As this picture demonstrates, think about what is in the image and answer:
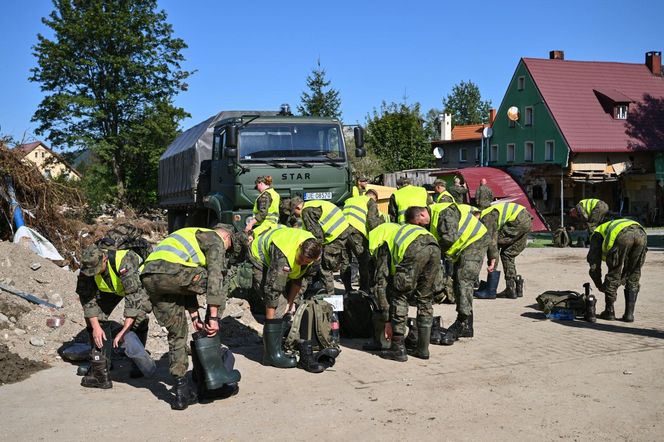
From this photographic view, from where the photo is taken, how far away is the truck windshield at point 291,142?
1218 cm

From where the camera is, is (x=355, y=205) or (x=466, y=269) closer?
(x=466, y=269)

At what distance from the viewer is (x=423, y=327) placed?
7.72 m

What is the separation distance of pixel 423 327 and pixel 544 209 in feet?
92.2

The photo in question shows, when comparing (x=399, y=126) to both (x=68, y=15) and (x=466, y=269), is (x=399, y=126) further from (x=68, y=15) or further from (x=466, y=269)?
(x=466, y=269)

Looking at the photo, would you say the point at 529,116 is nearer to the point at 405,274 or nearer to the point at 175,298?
the point at 405,274

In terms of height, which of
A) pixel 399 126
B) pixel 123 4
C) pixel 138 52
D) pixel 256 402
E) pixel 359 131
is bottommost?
pixel 256 402

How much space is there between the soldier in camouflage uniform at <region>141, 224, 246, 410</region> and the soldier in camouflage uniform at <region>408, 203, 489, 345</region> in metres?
3.36

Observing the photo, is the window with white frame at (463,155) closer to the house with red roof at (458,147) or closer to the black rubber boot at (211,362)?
the house with red roof at (458,147)

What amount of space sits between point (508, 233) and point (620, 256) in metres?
2.52

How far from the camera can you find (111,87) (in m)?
34.7

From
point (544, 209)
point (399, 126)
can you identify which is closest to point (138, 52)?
point (399, 126)

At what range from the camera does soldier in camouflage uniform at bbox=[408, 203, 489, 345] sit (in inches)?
340

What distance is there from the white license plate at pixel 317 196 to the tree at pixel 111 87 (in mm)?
22888

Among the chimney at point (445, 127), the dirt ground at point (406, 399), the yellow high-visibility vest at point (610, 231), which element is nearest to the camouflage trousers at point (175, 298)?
the dirt ground at point (406, 399)
